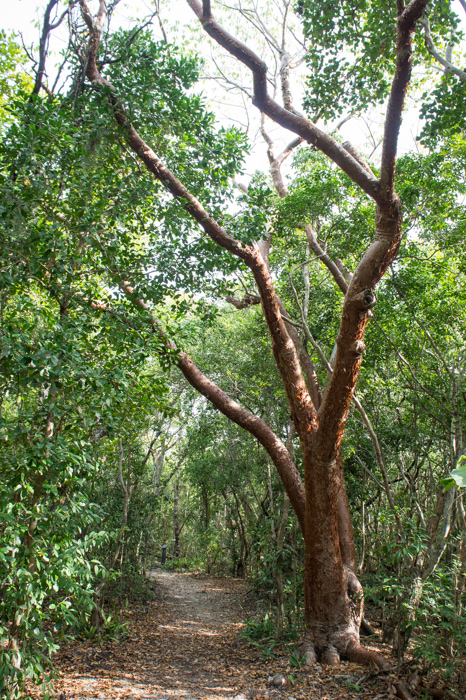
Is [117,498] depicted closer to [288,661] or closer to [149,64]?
[288,661]

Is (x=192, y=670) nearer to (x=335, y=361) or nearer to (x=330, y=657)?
(x=330, y=657)

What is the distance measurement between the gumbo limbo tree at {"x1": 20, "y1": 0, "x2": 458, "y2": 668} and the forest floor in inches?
14.9

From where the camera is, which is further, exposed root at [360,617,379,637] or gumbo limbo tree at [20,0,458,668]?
exposed root at [360,617,379,637]

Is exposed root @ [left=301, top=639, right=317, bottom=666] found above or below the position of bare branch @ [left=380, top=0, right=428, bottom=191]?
below

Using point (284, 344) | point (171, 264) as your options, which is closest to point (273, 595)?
point (284, 344)

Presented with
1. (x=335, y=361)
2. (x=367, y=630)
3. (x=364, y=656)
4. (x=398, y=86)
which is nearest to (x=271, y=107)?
(x=398, y=86)

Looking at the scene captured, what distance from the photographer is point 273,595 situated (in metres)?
7.43

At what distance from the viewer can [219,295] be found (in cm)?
542

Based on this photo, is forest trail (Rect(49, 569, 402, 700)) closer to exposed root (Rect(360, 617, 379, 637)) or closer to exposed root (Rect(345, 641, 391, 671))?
exposed root (Rect(345, 641, 391, 671))

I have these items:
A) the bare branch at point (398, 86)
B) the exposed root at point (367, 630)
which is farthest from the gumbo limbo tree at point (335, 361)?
the exposed root at point (367, 630)

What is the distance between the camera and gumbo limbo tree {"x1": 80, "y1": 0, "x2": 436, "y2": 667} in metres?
3.56

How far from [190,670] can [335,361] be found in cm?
374

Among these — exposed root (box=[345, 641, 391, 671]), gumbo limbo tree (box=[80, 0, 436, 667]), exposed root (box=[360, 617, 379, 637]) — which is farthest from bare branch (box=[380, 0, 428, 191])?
exposed root (box=[360, 617, 379, 637])

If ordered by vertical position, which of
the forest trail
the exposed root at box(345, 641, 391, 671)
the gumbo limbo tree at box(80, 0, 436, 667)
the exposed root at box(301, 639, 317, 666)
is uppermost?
the gumbo limbo tree at box(80, 0, 436, 667)
